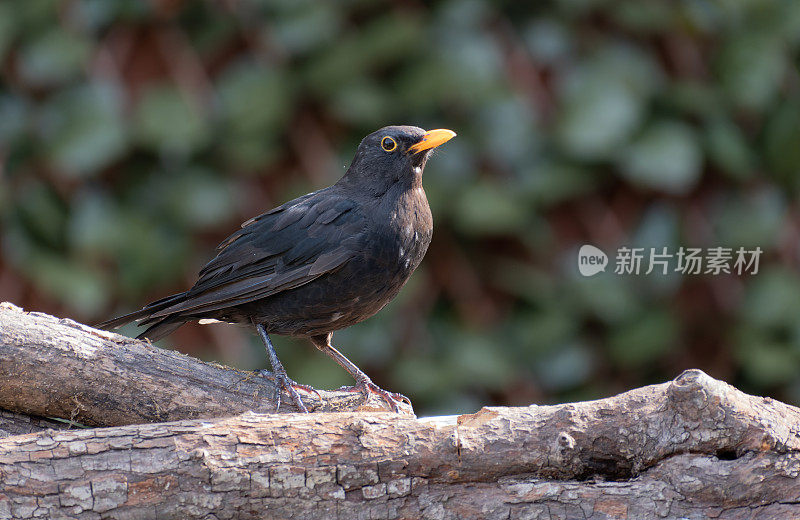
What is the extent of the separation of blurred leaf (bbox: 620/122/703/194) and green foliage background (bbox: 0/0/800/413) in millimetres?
14

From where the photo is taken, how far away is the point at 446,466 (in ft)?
7.73

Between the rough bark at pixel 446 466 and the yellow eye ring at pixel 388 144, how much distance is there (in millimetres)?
1189

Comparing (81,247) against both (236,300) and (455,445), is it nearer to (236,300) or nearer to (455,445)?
(236,300)

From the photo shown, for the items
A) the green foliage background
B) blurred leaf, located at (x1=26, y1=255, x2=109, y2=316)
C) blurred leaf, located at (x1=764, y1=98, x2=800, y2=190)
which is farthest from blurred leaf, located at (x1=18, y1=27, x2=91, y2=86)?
blurred leaf, located at (x1=764, y1=98, x2=800, y2=190)

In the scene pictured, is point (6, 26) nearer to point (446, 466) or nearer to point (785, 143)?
point (446, 466)

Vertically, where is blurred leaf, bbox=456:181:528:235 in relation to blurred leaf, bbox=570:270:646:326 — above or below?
above

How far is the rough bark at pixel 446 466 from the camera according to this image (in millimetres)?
2252

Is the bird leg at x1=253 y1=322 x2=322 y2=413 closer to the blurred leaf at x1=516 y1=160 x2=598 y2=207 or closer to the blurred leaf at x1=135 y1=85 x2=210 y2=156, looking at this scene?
the blurred leaf at x1=135 y1=85 x2=210 y2=156

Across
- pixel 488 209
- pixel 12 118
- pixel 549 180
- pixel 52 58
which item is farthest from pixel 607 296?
pixel 12 118

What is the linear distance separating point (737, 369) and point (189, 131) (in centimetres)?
311

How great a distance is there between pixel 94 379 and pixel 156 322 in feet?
1.89

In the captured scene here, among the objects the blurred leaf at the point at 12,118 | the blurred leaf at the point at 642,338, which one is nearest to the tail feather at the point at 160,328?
the blurred leaf at the point at 12,118

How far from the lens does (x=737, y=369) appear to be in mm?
4621

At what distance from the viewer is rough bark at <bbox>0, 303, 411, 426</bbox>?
2.66 metres
